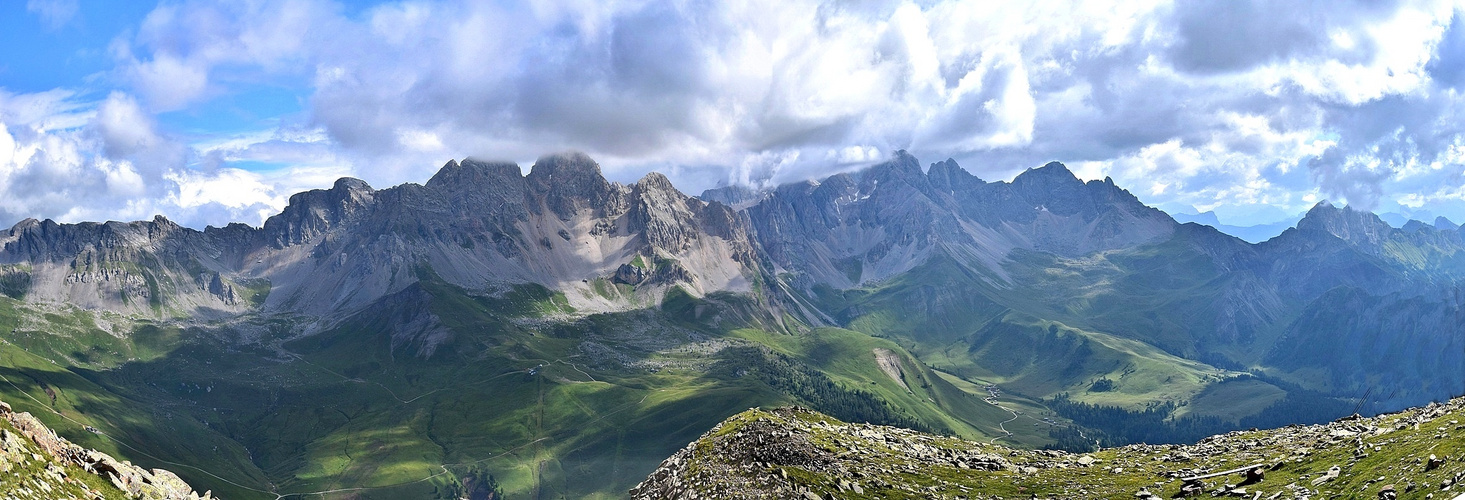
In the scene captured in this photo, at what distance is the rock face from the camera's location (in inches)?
2650

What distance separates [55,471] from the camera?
240 feet

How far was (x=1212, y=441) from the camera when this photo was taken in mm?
103938

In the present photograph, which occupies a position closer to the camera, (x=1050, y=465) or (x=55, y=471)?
(x=55, y=471)

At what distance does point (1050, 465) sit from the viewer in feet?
315

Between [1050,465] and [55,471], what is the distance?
312 ft

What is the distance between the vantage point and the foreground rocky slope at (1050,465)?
68.3 m

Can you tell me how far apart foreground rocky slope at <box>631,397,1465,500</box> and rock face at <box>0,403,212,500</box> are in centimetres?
4759

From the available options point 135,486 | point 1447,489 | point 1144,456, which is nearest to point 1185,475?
point 1144,456

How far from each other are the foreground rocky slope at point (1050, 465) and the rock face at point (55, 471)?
4759 cm

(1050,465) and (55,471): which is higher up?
(55,471)

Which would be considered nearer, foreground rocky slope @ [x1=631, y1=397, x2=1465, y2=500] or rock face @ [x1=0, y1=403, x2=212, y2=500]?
rock face @ [x1=0, y1=403, x2=212, y2=500]

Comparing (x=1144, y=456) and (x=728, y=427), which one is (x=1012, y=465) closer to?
(x=1144, y=456)

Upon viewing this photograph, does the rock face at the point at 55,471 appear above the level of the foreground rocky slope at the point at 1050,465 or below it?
above

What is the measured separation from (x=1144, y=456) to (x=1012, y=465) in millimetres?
16446
